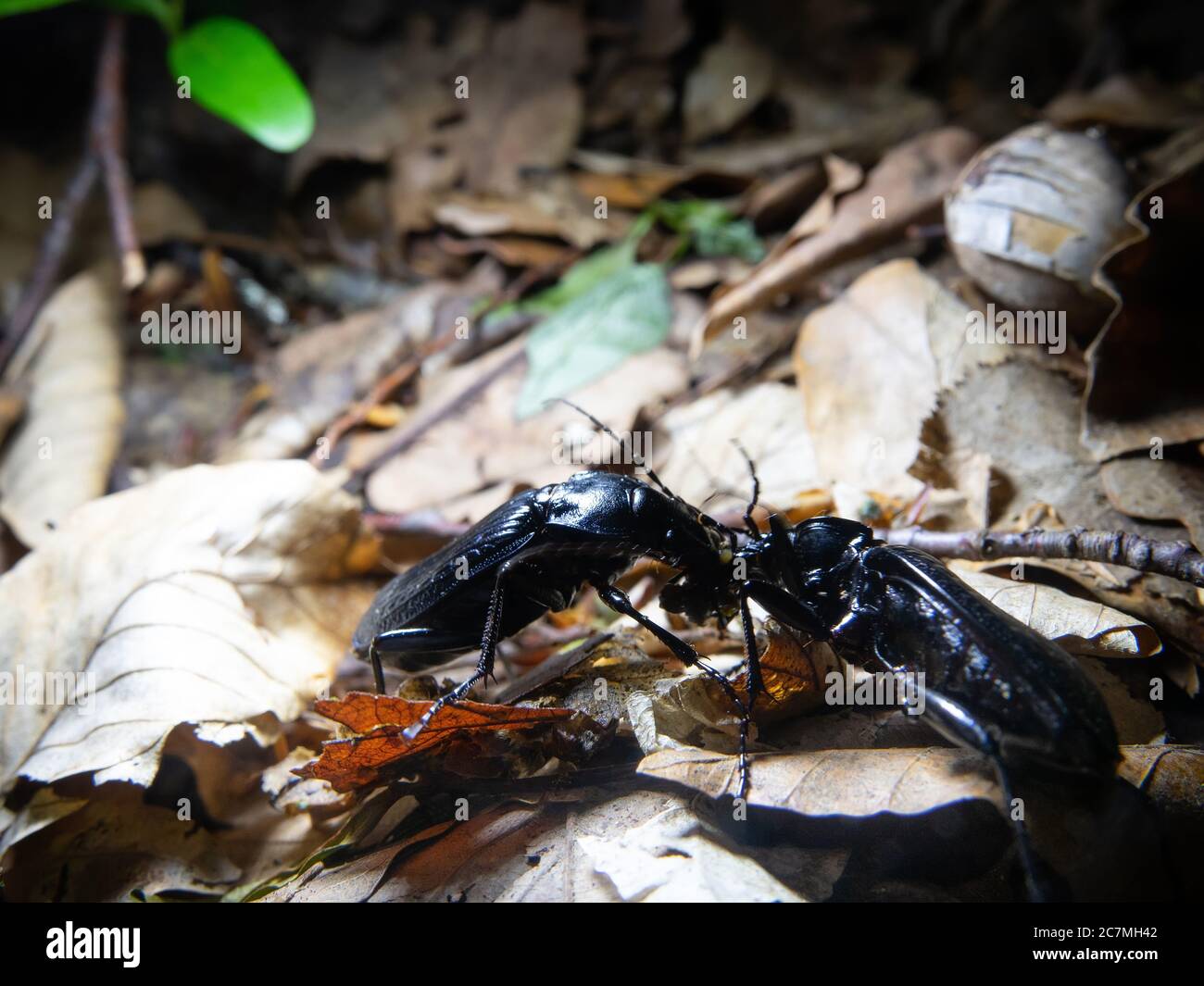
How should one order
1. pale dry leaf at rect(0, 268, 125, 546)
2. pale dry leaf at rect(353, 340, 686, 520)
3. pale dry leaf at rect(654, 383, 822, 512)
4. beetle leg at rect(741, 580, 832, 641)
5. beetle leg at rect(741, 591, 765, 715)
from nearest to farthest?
beetle leg at rect(741, 591, 765, 715) < beetle leg at rect(741, 580, 832, 641) < pale dry leaf at rect(654, 383, 822, 512) < pale dry leaf at rect(353, 340, 686, 520) < pale dry leaf at rect(0, 268, 125, 546)

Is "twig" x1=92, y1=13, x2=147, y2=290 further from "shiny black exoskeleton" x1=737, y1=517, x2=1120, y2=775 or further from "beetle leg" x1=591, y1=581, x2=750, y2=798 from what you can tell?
"shiny black exoskeleton" x1=737, y1=517, x2=1120, y2=775

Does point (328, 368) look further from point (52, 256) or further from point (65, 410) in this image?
point (52, 256)

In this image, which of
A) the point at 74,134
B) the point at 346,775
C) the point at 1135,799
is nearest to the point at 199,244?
the point at 74,134

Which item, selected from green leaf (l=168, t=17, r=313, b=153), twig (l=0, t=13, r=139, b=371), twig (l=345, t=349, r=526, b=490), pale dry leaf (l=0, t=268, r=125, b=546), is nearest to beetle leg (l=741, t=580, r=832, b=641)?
twig (l=345, t=349, r=526, b=490)

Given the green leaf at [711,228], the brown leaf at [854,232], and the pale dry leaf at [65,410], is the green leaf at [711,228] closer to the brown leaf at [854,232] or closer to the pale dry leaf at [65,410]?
the brown leaf at [854,232]

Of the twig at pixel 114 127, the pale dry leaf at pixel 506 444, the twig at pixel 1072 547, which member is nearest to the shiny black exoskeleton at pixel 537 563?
the twig at pixel 1072 547
